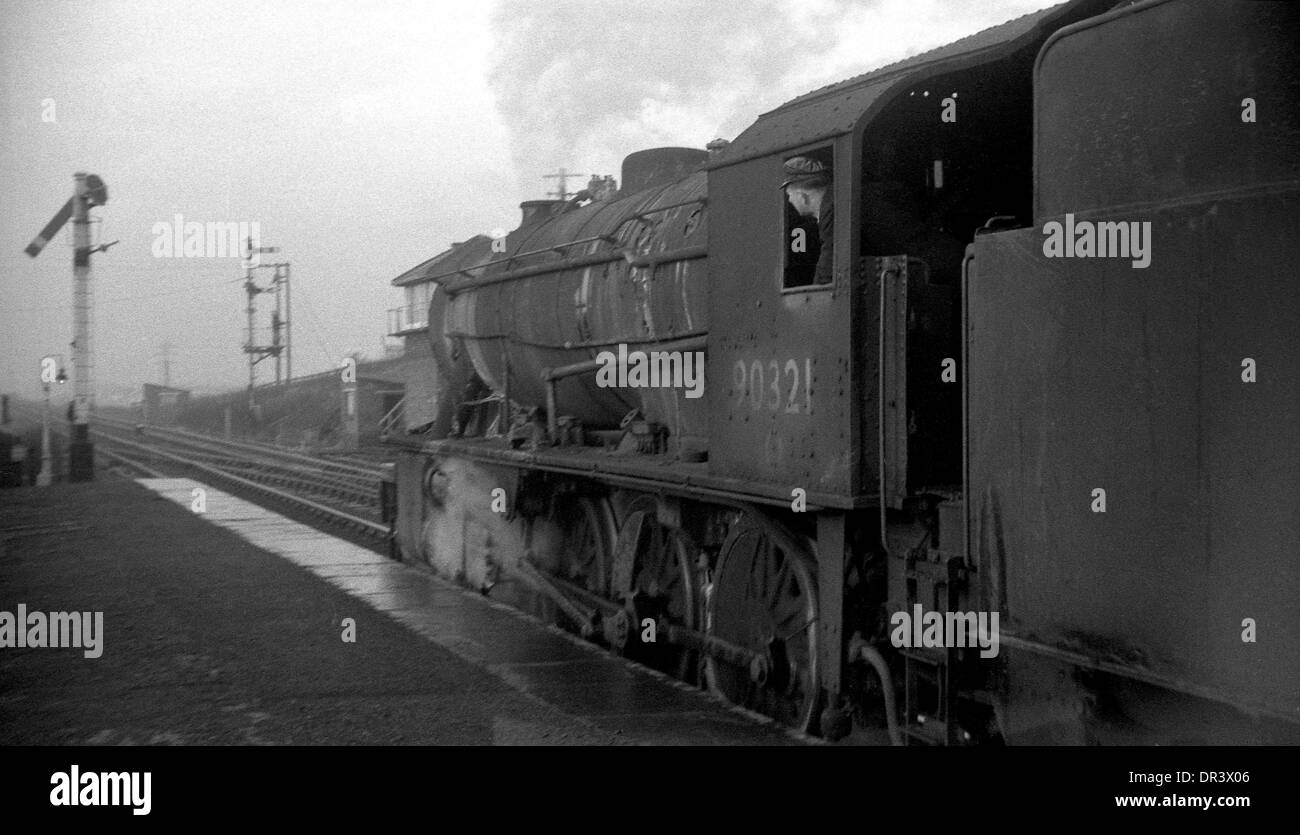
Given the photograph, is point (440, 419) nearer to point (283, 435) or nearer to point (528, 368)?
point (528, 368)

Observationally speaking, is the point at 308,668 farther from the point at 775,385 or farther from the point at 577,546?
the point at 775,385

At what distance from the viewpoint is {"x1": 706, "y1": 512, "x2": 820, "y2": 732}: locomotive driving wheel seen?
20.1 ft

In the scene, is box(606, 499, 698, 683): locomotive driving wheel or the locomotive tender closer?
the locomotive tender

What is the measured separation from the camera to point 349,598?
10.9 m

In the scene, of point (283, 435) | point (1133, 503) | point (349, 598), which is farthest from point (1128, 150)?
point (283, 435)

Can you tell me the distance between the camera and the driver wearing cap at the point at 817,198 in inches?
225

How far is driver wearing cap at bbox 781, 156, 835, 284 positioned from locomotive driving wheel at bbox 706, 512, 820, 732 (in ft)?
4.75

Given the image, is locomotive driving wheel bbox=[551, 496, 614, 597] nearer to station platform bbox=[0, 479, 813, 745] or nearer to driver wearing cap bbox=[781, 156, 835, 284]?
station platform bbox=[0, 479, 813, 745]

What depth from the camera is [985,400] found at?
15.3 ft

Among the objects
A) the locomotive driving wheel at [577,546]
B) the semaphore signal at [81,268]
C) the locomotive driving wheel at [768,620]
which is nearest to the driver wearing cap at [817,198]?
the locomotive driving wheel at [768,620]

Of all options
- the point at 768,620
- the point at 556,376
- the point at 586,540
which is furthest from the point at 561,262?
the point at 768,620

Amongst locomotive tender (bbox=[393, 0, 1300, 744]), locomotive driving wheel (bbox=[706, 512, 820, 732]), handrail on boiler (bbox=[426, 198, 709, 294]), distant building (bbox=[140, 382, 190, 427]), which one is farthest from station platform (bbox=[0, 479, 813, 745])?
distant building (bbox=[140, 382, 190, 427])

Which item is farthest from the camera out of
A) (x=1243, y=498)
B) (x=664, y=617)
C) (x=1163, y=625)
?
(x=664, y=617)
